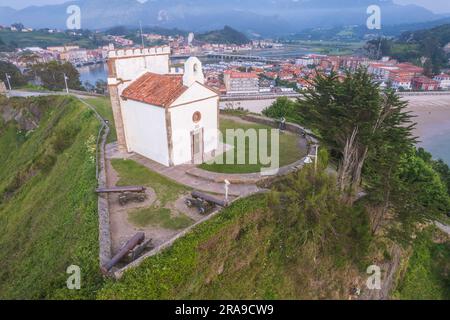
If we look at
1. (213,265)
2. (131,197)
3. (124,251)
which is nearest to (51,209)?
(131,197)

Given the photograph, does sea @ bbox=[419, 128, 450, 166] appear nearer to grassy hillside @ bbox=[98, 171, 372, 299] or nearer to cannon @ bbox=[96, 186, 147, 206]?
grassy hillside @ bbox=[98, 171, 372, 299]

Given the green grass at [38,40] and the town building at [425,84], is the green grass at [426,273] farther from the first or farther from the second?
the green grass at [38,40]

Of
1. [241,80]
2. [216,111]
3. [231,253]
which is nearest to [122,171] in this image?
[216,111]

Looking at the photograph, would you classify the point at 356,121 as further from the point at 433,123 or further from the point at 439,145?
the point at 433,123

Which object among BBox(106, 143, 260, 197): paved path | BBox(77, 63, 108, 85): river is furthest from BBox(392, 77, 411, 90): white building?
BBox(77, 63, 108, 85): river

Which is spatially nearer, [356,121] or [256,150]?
[356,121]
